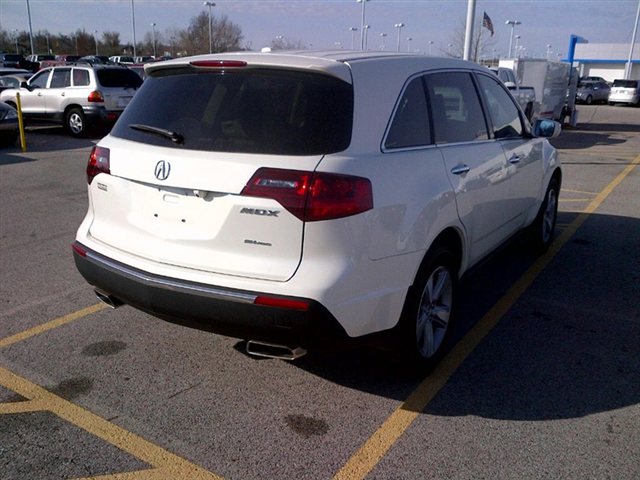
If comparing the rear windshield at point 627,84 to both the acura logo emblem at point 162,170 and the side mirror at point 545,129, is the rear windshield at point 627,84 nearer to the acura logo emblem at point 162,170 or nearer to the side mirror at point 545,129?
the side mirror at point 545,129

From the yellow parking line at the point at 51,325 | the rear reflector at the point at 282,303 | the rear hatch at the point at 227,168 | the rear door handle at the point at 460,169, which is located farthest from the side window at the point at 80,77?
the rear reflector at the point at 282,303


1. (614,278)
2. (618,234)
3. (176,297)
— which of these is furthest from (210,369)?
(618,234)

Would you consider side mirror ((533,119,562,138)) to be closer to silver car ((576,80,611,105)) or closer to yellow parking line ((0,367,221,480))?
yellow parking line ((0,367,221,480))

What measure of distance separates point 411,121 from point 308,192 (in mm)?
1006

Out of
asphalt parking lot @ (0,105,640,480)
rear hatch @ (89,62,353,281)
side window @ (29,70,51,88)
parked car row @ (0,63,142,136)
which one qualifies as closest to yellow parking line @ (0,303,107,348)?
asphalt parking lot @ (0,105,640,480)

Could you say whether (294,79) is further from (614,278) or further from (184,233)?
(614,278)

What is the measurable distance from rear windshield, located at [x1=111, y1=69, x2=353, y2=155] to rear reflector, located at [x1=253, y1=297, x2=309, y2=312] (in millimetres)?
703

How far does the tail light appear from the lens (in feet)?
9.34

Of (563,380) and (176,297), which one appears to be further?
(563,380)

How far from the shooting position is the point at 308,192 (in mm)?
2846

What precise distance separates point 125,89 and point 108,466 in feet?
46.3

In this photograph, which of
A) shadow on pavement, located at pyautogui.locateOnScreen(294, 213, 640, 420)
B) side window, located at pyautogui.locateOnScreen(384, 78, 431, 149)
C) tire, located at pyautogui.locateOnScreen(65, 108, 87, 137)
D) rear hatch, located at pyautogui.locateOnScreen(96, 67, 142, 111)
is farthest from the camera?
tire, located at pyautogui.locateOnScreen(65, 108, 87, 137)

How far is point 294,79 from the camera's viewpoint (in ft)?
10.3

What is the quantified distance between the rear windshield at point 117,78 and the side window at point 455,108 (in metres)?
12.9
